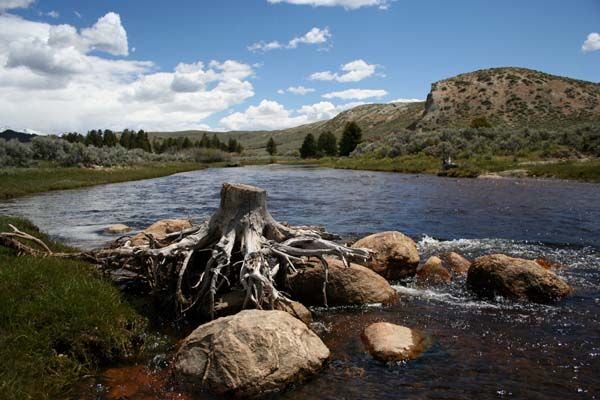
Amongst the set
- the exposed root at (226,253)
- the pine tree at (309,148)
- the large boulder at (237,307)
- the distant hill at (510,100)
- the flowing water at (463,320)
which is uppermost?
the distant hill at (510,100)

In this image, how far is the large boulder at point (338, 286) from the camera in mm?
11281

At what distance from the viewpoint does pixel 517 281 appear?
11.9 m

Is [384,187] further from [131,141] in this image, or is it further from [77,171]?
→ [131,141]

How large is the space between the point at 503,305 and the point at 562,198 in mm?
22908

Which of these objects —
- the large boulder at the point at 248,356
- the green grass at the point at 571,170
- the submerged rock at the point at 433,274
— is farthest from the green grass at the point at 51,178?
the green grass at the point at 571,170

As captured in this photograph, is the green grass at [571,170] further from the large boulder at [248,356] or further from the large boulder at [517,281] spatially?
the large boulder at [248,356]

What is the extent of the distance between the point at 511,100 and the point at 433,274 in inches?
4176

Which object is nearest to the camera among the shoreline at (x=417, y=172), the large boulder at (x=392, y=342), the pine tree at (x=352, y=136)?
the large boulder at (x=392, y=342)

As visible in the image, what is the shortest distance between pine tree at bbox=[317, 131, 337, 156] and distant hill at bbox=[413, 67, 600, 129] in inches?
1137

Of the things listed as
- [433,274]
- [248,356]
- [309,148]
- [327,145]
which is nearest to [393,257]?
[433,274]

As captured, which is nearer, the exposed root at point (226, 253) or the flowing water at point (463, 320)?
the flowing water at point (463, 320)

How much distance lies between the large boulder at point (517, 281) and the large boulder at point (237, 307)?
5.08 metres

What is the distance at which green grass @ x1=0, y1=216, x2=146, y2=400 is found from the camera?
23.0 feet

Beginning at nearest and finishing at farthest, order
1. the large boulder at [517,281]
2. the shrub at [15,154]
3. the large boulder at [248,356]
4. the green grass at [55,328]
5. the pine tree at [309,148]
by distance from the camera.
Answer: the green grass at [55,328] → the large boulder at [248,356] → the large boulder at [517,281] → the shrub at [15,154] → the pine tree at [309,148]
